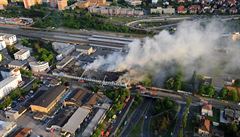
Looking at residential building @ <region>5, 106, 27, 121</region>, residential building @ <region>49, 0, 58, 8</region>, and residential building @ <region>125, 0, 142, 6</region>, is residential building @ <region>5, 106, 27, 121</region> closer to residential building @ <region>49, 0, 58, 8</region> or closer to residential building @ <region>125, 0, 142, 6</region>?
residential building @ <region>49, 0, 58, 8</region>

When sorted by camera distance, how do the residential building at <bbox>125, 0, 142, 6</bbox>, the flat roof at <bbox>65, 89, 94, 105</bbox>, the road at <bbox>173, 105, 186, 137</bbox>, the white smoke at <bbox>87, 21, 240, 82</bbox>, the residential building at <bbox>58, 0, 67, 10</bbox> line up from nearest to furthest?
1. the road at <bbox>173, 105, 186, 137</bbox>
2. the flat roof at <bbox>65, 89, 94, 105</bbox>
3. the white smoke at <bbox>87, 21, 240, 82</bbox>
4. the residential building at <bbox>58, 0, 67, 10</bbox>
5. the residential building at <bbox>125, 0, 142, 6</bbox>

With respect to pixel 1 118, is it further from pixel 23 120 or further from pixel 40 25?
pixel 40 25

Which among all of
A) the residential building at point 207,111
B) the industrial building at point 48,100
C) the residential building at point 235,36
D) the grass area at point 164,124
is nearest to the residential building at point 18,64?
the industrial building at point 48,100

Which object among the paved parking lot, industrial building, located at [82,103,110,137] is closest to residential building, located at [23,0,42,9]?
the paved parking lot

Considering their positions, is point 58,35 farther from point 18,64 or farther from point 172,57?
point 172,57

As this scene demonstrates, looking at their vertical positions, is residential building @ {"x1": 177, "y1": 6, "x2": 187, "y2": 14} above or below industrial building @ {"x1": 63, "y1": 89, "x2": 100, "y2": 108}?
above

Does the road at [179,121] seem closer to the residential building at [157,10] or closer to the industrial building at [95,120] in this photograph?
the industrial building at [95,120]

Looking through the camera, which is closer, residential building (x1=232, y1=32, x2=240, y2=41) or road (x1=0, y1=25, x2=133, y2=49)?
residential building (x1=232, y1=32, x2=240, y2=41)
